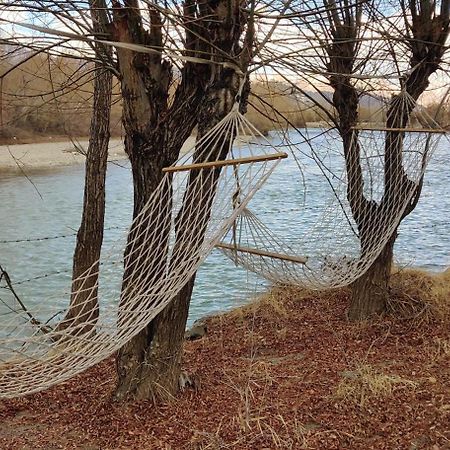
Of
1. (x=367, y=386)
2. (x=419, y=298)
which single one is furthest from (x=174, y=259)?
(x=419, y=298)

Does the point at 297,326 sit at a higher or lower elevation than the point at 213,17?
lower

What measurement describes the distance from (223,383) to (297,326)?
3.15 ft

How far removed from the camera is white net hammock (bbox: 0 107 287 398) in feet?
5.46

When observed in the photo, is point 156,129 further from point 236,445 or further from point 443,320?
point 443,320

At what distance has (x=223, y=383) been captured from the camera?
2.25 m

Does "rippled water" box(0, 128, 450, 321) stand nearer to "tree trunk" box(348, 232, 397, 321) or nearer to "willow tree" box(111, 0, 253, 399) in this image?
"tree trunk" box(348, 232, 397, 321)

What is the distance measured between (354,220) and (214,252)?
9.59 ft

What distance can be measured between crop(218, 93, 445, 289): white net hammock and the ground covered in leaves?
14.6 inches

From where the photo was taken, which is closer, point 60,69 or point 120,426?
Answer: point 120,426

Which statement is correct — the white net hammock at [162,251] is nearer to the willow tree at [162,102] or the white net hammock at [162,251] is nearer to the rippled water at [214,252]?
the willow tree at [162,102]

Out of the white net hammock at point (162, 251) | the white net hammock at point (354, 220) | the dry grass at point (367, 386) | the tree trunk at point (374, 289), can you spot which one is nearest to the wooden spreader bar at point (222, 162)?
the white net hammock at point (162, 251)

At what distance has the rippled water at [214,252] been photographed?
15.0 feet

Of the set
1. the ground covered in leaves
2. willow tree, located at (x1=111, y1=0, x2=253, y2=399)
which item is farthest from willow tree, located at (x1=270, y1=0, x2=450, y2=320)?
willow tree, located at (x1=111, y1=0, x2=253, y2=399)

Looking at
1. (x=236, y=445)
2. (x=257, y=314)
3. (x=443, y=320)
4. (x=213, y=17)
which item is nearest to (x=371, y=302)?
(x=443, y=320)
